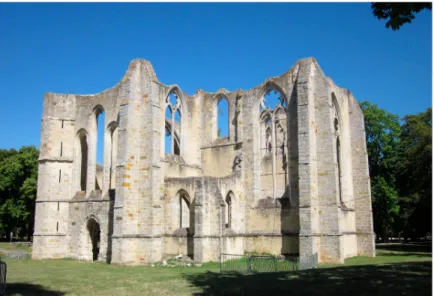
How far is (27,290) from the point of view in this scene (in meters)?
12.7

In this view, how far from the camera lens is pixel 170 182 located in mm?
23109

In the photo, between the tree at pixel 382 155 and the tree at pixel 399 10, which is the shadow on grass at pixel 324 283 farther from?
the tree at pixel 382 155

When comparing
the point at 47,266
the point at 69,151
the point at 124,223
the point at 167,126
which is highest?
the point at 167,126

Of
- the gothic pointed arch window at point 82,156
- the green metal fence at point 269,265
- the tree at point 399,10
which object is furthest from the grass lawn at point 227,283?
the gothic pointed arch window at point 82,156

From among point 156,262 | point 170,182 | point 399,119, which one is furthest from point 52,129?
point 399,119

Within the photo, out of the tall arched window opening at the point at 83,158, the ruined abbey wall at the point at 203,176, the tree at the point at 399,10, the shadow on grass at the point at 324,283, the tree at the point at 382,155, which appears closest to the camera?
the tree at the point at 399,10

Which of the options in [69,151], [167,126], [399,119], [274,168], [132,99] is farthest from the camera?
[399,119]

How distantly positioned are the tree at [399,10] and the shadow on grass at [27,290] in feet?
34.5

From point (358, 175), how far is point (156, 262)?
13.1 meters

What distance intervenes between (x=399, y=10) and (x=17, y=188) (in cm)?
3977

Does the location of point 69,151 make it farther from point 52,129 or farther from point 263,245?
point 263,245

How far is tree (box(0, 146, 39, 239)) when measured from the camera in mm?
39812

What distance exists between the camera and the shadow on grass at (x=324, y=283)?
36.5 feet

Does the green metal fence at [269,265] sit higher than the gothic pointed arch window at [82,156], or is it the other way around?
the gothic pointed arch window at [82,156]
